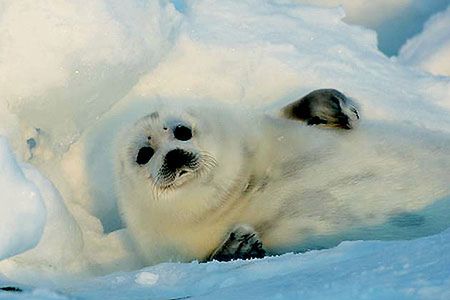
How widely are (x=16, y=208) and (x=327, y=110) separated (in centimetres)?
182

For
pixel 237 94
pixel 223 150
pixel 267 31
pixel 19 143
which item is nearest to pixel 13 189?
pixel 19 143

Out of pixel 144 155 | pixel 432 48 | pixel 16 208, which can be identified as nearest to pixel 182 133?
pixel 144 155

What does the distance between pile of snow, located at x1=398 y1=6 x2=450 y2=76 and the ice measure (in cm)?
314

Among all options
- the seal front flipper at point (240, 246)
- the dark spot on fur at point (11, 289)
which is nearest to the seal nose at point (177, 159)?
the seal front flipper at point (240, 246)

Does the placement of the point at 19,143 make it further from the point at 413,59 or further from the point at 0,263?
the point at 413,59

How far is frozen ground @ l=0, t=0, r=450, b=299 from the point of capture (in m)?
3.51

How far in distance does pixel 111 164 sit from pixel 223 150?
62 cm

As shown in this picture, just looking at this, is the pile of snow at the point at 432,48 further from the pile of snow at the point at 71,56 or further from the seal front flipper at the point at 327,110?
the pile of snow at the point at 71,56

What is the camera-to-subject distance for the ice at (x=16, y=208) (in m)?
2.63

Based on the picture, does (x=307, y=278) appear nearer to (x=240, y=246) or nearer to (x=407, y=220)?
(x=240, y=246)

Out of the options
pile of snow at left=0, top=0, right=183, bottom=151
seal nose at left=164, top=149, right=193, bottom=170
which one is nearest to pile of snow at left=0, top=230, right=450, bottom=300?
seal nose at left=164, top=149, right=193, bottom=170

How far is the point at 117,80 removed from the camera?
4.26 meters

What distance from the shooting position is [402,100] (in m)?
4.47

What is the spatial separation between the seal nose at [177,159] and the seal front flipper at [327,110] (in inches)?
22.8
